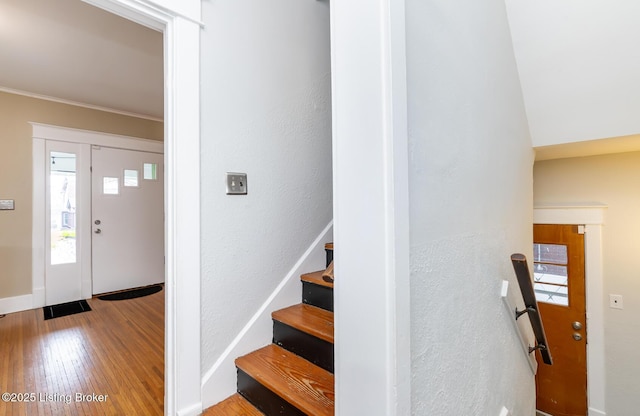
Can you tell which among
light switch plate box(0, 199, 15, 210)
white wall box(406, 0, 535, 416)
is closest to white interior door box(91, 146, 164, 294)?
light switch plate box(0, 199, 15, 210)

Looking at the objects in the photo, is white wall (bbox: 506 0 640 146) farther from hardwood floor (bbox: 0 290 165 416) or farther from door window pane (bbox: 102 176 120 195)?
door window pane (bbox: 102 176 120 195)

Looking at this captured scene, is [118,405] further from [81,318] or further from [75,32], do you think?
[75,32]

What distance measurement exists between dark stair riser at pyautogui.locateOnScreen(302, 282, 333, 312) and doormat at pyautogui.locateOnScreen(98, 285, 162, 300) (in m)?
2.93

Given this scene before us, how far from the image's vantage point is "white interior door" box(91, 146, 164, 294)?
372 centimetres

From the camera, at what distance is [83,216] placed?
11.8 ft

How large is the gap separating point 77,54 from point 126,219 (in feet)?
7.02

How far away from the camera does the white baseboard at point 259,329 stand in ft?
4.44

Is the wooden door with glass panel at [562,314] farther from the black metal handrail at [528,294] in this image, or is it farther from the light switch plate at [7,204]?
the light switch plate at [7,204]

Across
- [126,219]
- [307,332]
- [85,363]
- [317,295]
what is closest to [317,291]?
[317,295]

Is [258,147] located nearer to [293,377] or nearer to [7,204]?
[293,377]

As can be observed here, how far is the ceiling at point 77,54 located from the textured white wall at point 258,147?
1188 mm

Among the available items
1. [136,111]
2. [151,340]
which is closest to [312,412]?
[151,340]

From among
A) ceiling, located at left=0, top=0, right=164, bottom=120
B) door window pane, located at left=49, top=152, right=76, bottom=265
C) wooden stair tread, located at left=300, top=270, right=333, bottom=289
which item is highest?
ceiling, located at left=0, top=0, right=164, bottom=120

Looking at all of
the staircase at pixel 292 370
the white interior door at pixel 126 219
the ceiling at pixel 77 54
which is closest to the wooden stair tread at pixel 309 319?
the staircase at pixel 292 370
